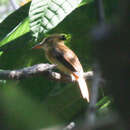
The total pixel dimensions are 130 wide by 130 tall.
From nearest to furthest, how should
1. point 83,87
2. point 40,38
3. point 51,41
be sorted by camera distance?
point 40,38
point 83,87
point 51,41

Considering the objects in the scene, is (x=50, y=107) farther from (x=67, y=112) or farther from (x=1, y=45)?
(x=1, y=45)

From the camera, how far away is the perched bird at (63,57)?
201cm

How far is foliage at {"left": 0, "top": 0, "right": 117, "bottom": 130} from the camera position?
1656mm

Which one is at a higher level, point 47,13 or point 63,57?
point 47,13

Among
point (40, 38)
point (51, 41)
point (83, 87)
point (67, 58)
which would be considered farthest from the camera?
point (51, 41)

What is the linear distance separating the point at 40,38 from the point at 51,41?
0.68 m

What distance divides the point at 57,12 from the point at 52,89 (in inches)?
20.5

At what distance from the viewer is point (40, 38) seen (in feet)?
5.36

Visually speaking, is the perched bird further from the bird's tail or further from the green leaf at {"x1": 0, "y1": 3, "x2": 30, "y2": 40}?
the green leaf at {"x1": 0, "y1": 3, "x2": 30, "y2": 40}

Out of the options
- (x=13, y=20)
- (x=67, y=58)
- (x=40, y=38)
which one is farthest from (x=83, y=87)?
(x=13, y=20)

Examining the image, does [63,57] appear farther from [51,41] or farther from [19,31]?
[19,31]

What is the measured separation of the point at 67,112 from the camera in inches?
71.0

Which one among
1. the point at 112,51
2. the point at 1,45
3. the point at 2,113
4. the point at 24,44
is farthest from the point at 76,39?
the point at 112,51

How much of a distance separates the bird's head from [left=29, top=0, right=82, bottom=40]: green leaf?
0.32 meters
